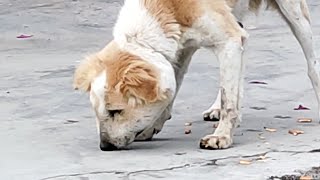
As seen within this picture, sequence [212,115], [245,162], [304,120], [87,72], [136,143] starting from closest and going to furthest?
[245,162], [87,72], [136,143], [304,120], [212,115]

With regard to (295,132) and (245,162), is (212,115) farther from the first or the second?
(245,162)

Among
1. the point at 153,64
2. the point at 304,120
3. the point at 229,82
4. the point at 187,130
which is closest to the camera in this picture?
the point at 153,64

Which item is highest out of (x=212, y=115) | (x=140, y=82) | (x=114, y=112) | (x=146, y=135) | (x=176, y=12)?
(x=176, y=12)

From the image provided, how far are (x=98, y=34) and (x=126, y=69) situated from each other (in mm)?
4763

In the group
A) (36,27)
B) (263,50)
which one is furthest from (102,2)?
(263,50)

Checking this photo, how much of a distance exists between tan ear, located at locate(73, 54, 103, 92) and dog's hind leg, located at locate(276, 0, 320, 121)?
1.46m

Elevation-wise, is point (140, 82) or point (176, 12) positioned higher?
point (176, 12)

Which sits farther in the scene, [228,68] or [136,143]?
[136,143]

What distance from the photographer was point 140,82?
16.3 feet

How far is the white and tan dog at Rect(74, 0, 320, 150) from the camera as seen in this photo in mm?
5055

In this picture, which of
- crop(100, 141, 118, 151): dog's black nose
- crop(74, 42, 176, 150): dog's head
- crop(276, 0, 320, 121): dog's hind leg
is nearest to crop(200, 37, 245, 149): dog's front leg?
crop(74, 42, 176, 150): dog's head

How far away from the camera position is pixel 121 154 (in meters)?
5.23

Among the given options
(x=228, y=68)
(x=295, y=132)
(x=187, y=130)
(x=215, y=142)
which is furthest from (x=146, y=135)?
(x=295, y=132)

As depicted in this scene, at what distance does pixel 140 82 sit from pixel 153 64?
0.15m
